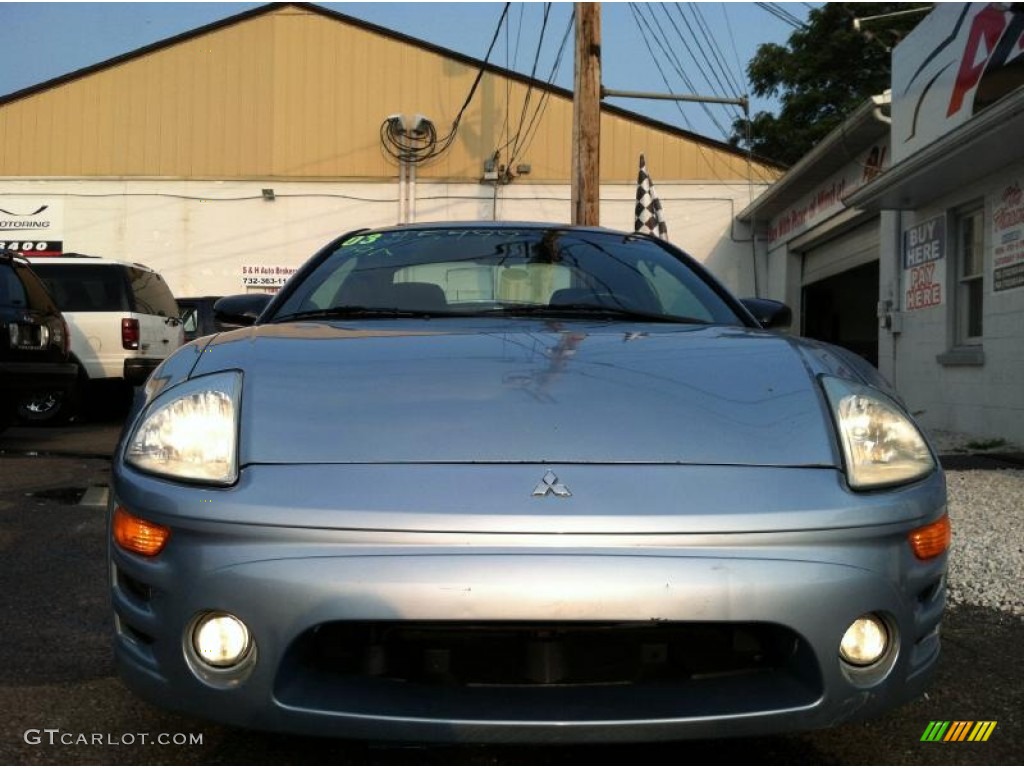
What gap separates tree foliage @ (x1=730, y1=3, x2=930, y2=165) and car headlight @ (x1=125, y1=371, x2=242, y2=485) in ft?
81.8

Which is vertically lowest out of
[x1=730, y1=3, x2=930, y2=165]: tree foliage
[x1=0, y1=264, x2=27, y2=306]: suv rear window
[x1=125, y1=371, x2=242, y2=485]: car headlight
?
[x1=125, y1=371, x2=242, y2=485]: car headlight

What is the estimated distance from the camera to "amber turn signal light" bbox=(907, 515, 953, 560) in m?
1.94

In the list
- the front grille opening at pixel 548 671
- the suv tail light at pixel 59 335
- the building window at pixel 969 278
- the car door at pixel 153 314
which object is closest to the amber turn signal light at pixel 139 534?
the front grille opening at pixel 548 671

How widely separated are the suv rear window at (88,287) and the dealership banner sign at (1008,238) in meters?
8.64

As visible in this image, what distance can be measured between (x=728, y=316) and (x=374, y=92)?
58.7 feet

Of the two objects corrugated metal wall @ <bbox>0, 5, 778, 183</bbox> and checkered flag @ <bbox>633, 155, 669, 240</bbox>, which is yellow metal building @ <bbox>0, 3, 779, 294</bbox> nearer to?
corrugated metal wall @ <bbox>0, 5, 778, 183</bbox>

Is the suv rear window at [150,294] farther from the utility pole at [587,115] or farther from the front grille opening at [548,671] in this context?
the front grille opening at [548,671]

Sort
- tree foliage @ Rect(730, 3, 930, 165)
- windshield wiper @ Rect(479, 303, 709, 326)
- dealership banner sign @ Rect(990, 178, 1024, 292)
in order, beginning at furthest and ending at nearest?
tree foliage @ Rect(730, 3, 930, 165), dealership banner sign @ Rect(990, 178, 1024, 292), windshield wiper @ Rect(479, 303, 709, 326)

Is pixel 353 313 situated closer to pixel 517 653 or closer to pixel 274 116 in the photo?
pixel 517 653

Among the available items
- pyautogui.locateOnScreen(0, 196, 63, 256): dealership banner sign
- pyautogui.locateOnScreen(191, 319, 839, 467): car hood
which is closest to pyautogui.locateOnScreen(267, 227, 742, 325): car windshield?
pyautogui.locateOnScreen(191, 319, 839, 467): car hood

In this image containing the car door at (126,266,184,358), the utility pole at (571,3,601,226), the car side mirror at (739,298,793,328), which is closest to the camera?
the car side mirror at (739,298,793,328)

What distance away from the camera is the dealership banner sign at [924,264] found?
31.4 feet

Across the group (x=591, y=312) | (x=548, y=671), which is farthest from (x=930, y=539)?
(x=591, y=312)

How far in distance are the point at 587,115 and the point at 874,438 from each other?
9.74 metres
